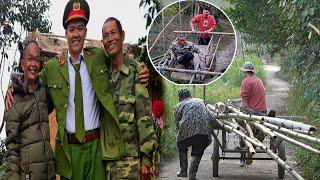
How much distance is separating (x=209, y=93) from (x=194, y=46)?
45.4 inches

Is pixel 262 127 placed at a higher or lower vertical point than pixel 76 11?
lower

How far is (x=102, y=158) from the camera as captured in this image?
2.89 metres

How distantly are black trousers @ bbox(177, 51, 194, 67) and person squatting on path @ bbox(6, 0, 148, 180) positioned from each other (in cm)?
102

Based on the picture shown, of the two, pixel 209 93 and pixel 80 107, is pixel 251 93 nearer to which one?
pixel 209 93

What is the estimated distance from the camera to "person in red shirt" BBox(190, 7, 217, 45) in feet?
12.7

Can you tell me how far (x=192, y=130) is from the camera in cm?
495

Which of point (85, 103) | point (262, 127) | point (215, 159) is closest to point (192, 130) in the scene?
point (215, 159)

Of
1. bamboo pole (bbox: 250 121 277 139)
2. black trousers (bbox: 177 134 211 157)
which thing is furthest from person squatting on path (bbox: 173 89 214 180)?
bamboo pole (bbox: 250 121 277 139)

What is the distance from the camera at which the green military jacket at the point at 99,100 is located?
284 centimetres

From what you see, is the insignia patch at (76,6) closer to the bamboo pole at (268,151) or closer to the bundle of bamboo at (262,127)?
the bundle of bamboo at (262,127)

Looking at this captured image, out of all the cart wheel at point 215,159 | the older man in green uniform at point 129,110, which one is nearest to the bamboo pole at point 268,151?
the cart wheel at point 215,159

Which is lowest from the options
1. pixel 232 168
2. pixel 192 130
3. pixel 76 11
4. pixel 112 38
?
pixel 232 168

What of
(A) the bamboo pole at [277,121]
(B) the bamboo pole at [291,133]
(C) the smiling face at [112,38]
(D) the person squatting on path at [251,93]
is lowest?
(B) the bamboo pole at [291,133]

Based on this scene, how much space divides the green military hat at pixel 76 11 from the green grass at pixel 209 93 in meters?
1.60
